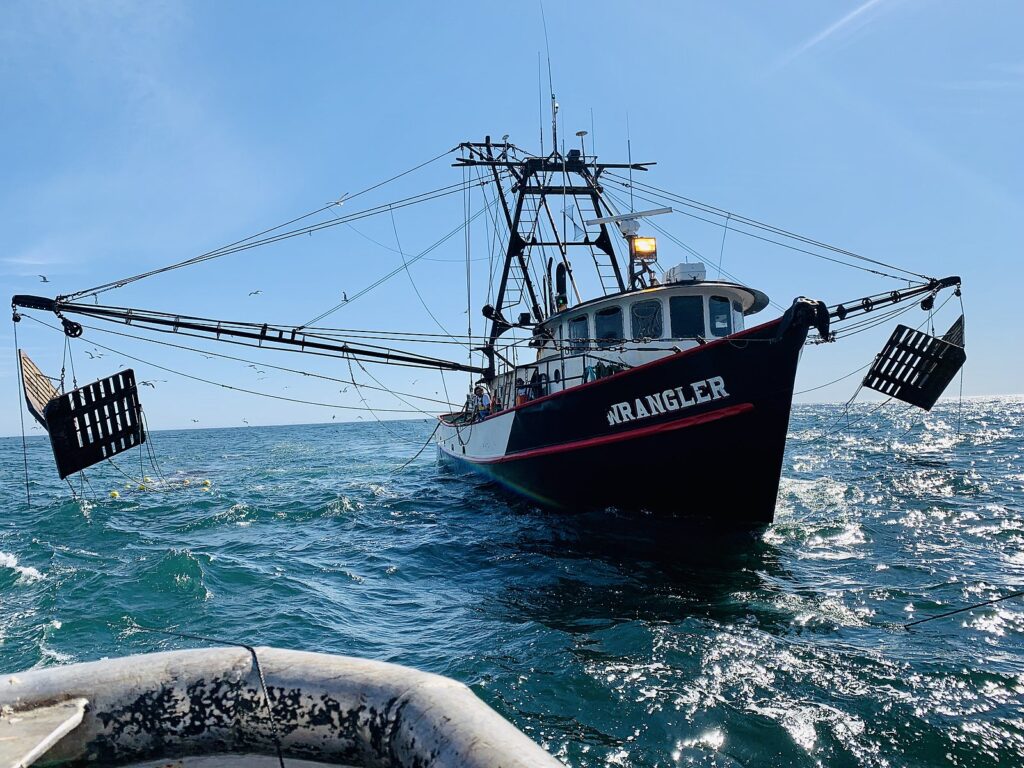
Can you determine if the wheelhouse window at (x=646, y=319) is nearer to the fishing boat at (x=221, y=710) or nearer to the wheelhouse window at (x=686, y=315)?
the wheelhouse window at (x=686, y=315)

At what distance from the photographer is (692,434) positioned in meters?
10.2

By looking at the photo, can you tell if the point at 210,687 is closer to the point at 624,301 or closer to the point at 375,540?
the point at 375,540

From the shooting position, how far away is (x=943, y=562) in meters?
9.19

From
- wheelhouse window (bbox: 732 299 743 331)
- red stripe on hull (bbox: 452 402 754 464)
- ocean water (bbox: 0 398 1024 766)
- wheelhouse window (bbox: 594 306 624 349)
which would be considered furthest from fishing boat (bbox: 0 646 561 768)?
wheelhouse window (bbox: 732 299 743 331)

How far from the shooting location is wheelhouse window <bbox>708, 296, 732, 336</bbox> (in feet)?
41.5

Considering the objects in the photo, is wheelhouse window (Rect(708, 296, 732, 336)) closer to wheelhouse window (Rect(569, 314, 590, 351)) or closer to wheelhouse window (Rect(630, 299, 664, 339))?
wheelhouse window (Rect(630, 299, 664, 339))

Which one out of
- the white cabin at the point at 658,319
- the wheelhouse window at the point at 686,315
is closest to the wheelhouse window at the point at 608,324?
the white cabin at the point at 658,319

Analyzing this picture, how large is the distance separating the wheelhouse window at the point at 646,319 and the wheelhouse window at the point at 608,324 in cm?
29

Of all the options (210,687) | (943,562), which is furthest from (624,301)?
(210,687)

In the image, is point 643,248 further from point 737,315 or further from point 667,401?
point 667,401

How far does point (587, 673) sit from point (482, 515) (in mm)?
9300

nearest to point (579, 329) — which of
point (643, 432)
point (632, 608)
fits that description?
point (643, 432)

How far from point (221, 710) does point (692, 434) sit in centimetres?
857

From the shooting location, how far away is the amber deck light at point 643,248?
1457cm
